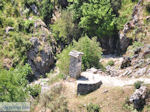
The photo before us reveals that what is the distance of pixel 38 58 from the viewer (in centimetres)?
3180

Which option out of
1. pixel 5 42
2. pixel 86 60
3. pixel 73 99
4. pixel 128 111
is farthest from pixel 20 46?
pixel 128 111

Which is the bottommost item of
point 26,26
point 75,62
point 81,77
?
point 81,77

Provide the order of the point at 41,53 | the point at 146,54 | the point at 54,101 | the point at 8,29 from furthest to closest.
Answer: the point at 8,29
the point at 41,53
the point at 146,54
the point at 54,101

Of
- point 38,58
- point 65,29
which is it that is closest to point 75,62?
point 38,58

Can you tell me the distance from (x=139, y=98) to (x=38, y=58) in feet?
62.7

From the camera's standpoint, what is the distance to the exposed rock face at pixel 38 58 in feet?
105

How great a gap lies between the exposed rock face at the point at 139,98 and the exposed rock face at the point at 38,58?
60.7 feet

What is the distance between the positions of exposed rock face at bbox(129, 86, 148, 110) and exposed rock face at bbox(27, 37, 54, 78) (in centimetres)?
1849

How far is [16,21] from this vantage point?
35.3m

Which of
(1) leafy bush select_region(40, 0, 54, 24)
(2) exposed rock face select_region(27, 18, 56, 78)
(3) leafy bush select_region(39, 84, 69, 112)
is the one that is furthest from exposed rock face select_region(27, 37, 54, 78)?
(3) leafy bush select_region(39, 84, 69, 112)

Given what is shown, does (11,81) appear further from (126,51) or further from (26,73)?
(126,51)

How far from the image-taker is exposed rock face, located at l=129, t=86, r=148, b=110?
15866 mm

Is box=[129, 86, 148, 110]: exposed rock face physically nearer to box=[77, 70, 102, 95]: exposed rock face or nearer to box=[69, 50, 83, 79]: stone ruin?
box=[77, 70, 102, 95]: exposed rock face

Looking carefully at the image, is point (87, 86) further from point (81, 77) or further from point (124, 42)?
point (124, 42)
